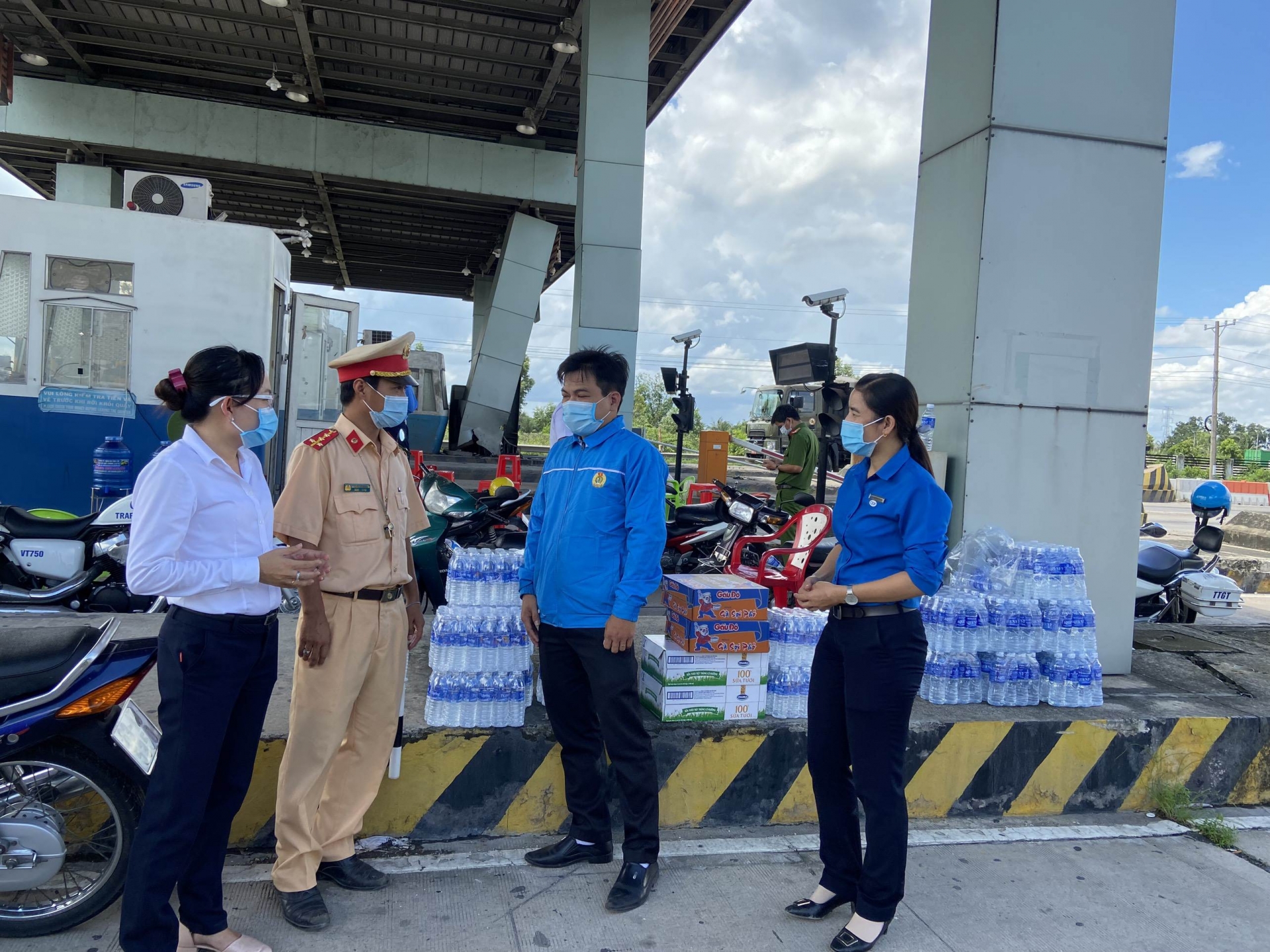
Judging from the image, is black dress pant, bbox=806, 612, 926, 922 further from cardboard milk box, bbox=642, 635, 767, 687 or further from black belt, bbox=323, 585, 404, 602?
black belt, bbox=323, 585, 404, 602

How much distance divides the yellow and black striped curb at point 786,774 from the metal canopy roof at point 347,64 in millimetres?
10085

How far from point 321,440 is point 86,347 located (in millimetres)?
7371

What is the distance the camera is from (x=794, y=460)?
8.69 meters

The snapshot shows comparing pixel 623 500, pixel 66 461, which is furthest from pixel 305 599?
pixel 66 461

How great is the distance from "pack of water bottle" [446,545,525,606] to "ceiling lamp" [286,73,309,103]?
542 inches

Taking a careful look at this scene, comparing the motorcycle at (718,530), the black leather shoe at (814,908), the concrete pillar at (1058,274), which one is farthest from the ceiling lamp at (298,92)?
the black leather shoe at (814,908)

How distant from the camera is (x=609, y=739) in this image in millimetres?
3186

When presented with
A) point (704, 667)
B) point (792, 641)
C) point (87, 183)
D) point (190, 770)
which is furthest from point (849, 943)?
point (87, 183)

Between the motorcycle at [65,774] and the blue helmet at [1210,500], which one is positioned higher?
the blue helmet at [1210,500]

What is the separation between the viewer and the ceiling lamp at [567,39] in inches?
477

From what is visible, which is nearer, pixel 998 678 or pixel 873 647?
pixel 873 647

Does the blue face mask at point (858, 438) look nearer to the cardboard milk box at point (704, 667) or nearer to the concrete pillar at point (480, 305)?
the cardboard milk box at point (704, 667)

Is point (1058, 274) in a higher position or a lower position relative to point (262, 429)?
higher

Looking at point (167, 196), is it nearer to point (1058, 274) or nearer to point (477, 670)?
point (477, 670)
